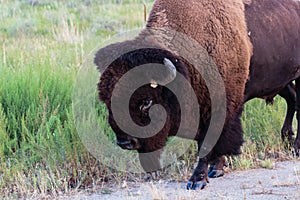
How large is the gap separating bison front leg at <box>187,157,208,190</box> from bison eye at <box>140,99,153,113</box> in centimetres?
78

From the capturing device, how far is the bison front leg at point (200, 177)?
4.56m

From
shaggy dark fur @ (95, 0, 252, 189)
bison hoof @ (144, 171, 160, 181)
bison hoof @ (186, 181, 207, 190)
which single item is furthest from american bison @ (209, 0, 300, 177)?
bison hoof @ (144, 171, 160, 181)

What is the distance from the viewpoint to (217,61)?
14.7 ft

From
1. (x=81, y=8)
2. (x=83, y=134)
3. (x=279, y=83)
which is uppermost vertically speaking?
(x=279, y=83)

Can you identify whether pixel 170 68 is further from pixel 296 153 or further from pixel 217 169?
pixel 296 153

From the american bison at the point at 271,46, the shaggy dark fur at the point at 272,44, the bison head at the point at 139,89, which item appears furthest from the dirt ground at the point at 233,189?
the shaggy dark fur at the point at 272,44

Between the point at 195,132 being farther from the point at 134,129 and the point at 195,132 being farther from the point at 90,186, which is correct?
the point at 90,186

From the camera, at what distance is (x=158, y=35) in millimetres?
4348

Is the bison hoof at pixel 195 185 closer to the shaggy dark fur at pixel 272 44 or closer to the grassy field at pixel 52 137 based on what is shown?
the grassy field at pixel 52 137

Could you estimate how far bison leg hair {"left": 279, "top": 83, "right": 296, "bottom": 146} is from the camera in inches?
233

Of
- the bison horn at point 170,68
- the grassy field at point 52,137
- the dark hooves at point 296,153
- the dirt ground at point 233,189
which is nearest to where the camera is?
the bison horn at point 170,68

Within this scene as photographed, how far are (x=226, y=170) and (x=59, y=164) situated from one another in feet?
5.04

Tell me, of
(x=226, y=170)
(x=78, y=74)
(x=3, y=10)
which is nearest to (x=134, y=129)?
(x=226, y=170)

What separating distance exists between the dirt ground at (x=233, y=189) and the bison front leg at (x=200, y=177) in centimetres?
6
